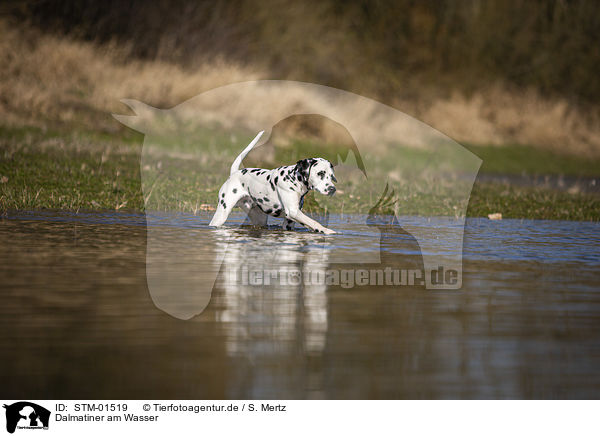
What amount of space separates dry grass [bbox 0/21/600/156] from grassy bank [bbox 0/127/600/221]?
2.26 m

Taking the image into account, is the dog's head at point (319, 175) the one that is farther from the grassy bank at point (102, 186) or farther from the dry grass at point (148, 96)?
the dry grass at point (148, 96)

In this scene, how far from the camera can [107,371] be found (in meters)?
5.57

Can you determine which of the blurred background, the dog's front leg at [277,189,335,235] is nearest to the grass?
the blurred background

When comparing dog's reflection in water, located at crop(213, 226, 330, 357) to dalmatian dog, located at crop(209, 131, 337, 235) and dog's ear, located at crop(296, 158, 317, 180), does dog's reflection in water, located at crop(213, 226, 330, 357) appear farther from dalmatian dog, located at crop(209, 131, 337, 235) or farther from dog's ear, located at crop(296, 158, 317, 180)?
dog's ear, located at crop(296, 158, 317, 180)

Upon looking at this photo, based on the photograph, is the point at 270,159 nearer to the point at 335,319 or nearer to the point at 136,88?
the point at 136,88

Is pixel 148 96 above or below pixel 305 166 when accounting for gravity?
above

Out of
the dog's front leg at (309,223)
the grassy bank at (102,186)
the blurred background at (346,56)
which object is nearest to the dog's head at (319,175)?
the dog's front leg at (309,223)

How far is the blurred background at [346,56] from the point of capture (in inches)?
1139

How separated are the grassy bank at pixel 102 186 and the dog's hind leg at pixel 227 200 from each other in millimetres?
2648

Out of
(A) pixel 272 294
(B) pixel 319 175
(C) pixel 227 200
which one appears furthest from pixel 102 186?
(A) pixel 272 294
